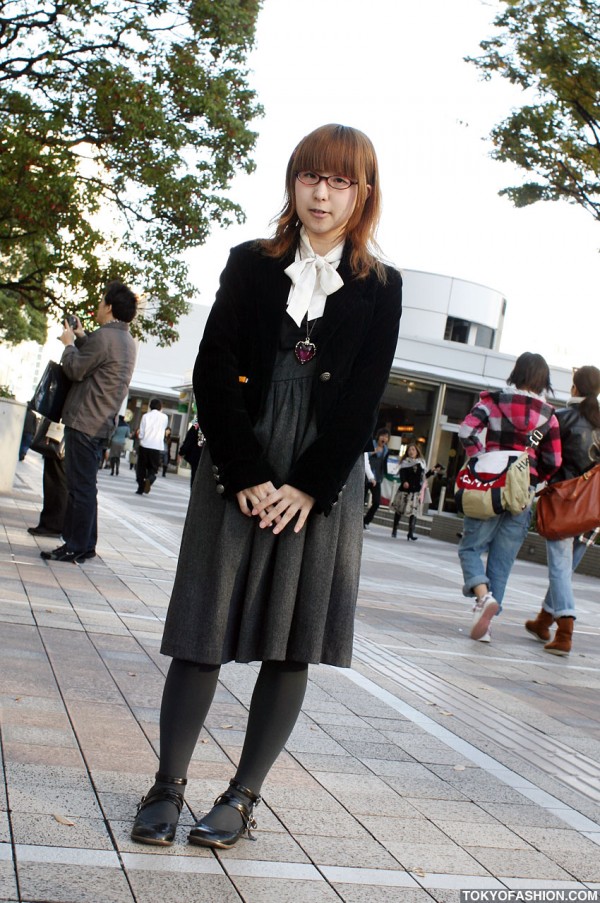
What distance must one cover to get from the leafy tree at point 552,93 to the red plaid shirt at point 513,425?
9028mm

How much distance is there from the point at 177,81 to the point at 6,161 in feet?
10.5

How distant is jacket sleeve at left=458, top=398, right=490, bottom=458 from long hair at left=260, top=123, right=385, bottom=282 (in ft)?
15.1

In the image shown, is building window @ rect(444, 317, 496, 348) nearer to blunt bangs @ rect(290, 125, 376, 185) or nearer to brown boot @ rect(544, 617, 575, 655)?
brown boot @ rect(544, 617, 575, 655)

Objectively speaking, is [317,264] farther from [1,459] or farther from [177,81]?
[177,81]

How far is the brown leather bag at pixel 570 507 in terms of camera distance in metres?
7.93

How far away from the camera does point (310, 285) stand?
10.1 feet

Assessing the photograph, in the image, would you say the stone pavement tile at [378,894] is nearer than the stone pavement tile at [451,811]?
Yes

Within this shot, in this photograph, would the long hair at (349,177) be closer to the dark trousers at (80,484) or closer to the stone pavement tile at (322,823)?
the stone pavement tile at (322,823)

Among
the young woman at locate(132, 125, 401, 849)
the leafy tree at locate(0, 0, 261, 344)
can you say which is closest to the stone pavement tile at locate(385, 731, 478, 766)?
the young woman at locate(132, 125, 401, 849)

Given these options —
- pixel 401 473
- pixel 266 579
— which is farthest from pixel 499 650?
pixel 401 473

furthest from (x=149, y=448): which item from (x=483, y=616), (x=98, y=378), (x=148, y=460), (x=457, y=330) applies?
(x=457, y=330)

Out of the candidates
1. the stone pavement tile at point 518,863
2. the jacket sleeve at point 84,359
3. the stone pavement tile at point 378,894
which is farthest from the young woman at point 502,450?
the stone pavement tile at point 378,894

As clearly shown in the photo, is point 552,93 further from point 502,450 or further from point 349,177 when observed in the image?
point 349,177

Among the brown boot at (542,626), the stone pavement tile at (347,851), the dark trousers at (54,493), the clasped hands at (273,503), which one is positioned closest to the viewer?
the clasped hands at (273,503)
